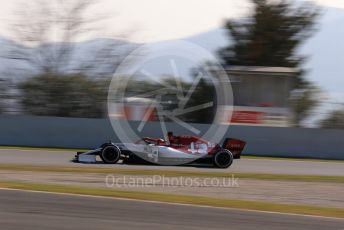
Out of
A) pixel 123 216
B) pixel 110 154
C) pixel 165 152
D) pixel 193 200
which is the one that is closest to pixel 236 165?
pixel 165 152

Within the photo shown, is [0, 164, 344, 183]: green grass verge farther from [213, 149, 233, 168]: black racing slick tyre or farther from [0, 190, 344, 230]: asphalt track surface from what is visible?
[0, 190, 344, 230]: asphalt track surface

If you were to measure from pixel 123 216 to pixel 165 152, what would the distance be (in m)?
9.95

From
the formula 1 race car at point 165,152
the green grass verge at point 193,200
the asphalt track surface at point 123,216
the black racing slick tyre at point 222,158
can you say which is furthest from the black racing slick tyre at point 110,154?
the asphalt track surface at point 123,216

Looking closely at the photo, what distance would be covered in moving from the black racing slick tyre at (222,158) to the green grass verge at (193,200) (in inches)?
280

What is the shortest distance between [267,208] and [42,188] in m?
4.22

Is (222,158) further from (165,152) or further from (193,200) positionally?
(193,200)

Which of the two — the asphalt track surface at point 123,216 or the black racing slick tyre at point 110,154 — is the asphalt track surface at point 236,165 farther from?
the asphalt track surface at point 123,216

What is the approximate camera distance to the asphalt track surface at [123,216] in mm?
8211

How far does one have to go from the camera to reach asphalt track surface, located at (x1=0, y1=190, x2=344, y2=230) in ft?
26.9

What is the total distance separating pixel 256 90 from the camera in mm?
35000

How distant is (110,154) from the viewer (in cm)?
1898

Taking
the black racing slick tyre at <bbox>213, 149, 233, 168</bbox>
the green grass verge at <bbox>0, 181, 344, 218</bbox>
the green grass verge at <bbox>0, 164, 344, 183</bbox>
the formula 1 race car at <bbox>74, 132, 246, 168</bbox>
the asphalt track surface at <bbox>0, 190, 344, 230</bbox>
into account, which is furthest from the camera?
the black racing slick tyre at <bbox>213, 149, 233, 168</bbox>

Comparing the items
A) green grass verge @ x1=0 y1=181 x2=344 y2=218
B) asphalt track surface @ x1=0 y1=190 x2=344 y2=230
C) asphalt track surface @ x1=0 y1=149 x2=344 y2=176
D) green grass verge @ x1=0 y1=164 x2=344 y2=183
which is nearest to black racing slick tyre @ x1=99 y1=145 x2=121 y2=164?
asphalt track surface @ x1=0 y1=149 x2=344 y2=176

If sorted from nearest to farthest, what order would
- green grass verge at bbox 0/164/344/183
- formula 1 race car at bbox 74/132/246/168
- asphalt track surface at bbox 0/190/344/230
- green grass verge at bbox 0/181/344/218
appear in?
asphalt track surface at bbox 0/190/344/230
green grass verge at bbox 0/181/344/218
green grass verge at bbox 0/164/344/183
formula 1 race car at bbox 74/132/246/168
